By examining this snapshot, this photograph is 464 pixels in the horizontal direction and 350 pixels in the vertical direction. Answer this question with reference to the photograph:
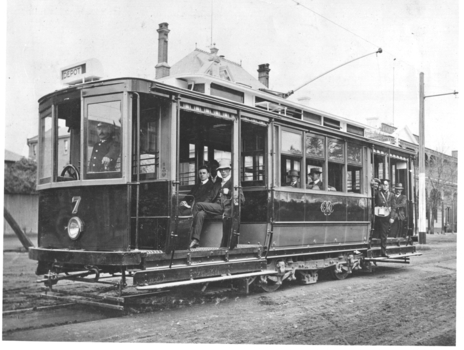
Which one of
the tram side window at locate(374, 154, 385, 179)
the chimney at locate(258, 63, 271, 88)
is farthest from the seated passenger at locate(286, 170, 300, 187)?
the chimney at locate(258, 63, 271, 88)

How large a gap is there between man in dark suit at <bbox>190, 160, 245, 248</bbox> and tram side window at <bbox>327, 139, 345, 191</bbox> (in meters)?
2.82

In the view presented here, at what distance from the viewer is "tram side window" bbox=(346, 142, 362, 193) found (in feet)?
35.1

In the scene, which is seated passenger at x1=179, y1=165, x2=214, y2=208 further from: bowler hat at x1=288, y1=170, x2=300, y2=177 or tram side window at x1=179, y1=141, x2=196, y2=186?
bowler hat at x1=288, y1=170, x2=300, y2=177

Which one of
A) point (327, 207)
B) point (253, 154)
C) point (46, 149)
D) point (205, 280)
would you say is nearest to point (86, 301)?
point (205, 280)

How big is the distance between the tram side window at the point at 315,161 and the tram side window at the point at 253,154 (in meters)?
1.01

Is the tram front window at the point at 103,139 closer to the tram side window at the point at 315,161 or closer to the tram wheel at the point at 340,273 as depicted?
the tram side window at the point at 315,161

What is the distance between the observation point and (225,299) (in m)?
8.03

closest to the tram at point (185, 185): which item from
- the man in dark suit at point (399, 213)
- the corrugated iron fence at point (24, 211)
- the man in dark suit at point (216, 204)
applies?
the man in dark suit at point (216, 204)

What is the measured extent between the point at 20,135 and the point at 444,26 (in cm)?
649

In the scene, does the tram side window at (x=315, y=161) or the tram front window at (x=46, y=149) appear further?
the tram side window at (x=315, y=161)

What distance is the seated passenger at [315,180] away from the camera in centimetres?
961

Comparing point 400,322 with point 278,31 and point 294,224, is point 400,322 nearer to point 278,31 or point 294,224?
point 294,224

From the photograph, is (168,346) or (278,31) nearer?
(168,346)

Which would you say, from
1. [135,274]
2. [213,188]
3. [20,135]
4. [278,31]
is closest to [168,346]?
[135,274]
